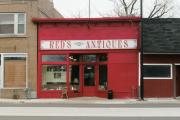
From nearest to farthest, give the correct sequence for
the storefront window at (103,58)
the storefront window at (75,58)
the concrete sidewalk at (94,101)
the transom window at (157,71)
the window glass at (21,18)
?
the concrete sidewalk at (94,101)
the transom window at (157,71)
the storefront window at (103,58)
the window glass at (21,18)
the storefront window at (75,58)

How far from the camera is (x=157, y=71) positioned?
3559 cm

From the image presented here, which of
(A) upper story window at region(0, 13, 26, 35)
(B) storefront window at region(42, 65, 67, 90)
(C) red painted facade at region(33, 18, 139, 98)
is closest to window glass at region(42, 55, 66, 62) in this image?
(C) red painted facade at region(33, 18, 139, 98)

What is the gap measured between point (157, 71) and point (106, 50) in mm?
3879

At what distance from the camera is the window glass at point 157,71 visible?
1400 inches

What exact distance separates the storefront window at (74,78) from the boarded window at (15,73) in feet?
11.1

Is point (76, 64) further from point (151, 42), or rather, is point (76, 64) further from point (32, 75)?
point (151, 42)

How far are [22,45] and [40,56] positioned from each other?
1511 millimetres

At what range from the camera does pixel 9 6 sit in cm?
3631

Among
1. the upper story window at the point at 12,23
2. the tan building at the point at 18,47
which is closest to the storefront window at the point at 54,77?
the tan building at the point at 18,47

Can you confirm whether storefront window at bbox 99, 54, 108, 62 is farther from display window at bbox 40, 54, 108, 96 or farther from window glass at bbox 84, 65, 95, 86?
window glass at bbox 84, 65, 95, 86

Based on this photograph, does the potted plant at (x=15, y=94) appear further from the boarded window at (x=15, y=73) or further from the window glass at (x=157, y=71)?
the window glass at (x=157, y=71)

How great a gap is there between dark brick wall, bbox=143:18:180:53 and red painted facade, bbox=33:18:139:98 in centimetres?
84

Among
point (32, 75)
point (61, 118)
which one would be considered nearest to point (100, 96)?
point (32, 75)

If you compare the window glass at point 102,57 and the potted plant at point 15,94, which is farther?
the window glass at point 102,57
